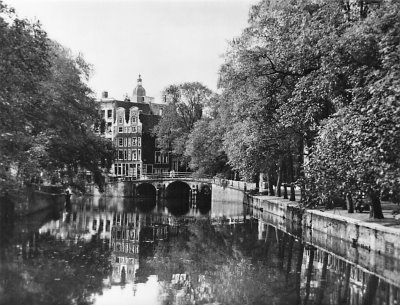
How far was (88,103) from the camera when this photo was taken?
3594 centimetres

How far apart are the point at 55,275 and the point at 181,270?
419 cm

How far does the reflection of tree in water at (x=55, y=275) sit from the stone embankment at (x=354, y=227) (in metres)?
10.0

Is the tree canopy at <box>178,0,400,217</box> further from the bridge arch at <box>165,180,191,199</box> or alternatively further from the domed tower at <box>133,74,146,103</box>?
the domed tower at <box>133,74,146,103</box>

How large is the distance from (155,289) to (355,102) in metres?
10.2

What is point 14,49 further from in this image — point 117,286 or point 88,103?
point 88,103

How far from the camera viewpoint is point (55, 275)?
1705cm

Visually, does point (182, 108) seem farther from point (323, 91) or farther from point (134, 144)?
point (323, 91)

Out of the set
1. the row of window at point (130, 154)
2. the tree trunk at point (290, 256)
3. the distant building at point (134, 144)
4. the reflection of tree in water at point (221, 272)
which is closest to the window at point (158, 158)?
the distant building at point (134, 144)

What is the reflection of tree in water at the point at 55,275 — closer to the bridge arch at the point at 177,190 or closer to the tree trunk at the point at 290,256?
the tree trunk at the point at 290,256

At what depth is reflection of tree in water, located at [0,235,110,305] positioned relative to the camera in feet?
46.4

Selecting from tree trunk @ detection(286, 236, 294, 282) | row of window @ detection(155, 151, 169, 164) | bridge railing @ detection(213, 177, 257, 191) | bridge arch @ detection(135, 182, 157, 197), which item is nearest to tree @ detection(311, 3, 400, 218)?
tree trunk @ detection(286, 236, 294, 282)

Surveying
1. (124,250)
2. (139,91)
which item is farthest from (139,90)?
(124,250)

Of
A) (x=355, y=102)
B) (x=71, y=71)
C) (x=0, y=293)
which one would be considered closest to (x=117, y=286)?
(x=0, y=293)

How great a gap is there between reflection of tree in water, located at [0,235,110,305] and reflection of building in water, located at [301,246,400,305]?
6.16 m
